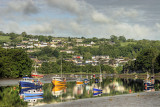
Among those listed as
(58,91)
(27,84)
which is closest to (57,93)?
(58,91)

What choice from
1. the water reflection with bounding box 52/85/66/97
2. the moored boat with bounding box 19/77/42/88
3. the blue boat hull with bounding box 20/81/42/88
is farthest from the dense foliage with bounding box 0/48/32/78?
the water reflection with bounding box 52/85/66/97

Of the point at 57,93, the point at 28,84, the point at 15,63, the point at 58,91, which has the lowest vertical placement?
the point at 58,91

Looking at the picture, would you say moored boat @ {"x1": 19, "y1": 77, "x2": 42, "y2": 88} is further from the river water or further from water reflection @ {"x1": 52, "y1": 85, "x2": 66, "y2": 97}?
water reflection @ {"x1": 52, "y1": 85, "x2": 66, "y2": 97}

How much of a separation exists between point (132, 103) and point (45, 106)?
24.3 meters

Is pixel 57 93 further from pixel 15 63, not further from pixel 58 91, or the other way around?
pixel 15 63

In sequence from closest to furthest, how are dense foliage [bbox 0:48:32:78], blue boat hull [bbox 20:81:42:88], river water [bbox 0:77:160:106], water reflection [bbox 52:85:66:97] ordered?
river water [bbox 0:77:160:106] < water reflection [bbox 52:85:66:97] < blue boat hull [bbox 20:81:42:88] < dense foliage [bbox 0:48:32:78]

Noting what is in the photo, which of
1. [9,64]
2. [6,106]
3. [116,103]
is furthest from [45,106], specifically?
[9,64]

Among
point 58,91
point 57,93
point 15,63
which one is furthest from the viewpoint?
point 15,63

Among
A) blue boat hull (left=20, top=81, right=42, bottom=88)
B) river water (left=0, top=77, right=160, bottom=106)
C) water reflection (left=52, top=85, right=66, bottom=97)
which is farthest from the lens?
blue boat hull (left=20, top=81, right=42, bottom=88)

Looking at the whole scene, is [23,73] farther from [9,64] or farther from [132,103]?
[132,103]

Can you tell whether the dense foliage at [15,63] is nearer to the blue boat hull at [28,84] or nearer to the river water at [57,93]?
the blue boat hull at [28,84]

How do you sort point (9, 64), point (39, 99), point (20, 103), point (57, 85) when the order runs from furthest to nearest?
point (9, 64) → point (57, 85) → point (39, 99) → point (20, 103)

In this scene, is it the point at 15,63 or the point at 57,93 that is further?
the point at 15,63

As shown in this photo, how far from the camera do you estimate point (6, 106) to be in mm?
82938
